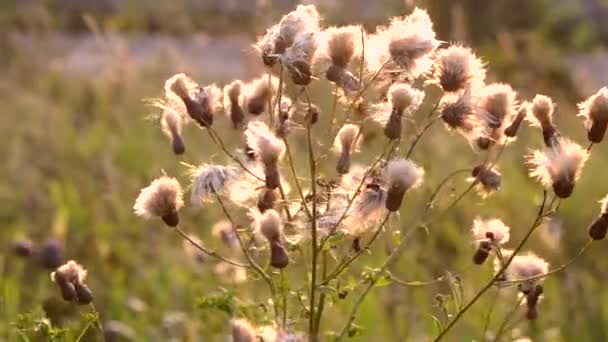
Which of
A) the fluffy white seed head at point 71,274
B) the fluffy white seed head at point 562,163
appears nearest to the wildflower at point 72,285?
the fluffy white seed head at point 71,274

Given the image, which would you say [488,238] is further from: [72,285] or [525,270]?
[72,285]

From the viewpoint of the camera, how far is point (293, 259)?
1.86 m

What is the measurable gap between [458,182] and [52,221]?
146 cm

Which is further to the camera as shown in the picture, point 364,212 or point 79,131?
point 79,131

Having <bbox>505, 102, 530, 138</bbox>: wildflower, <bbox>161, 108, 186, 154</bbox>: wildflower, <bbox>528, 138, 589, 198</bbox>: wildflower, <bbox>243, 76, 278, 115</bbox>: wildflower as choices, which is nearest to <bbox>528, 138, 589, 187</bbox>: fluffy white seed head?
<bbox>528, 138, 589, 198</bbox>: wildflower

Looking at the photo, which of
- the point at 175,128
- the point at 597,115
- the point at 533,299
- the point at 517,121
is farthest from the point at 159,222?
the point at 597,115

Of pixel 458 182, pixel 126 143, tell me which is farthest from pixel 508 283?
pixel 126 143

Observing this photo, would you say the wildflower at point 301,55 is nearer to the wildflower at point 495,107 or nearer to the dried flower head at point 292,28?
the dried flower head at point 292,28

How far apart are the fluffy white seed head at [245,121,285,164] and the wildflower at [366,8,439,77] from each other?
0.19m

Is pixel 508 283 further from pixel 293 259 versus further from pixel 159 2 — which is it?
pixel 159 2

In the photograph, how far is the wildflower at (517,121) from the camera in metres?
1.80

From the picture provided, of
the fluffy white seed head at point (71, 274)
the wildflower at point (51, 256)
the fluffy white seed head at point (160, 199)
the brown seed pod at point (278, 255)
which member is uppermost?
the wildflower at point (51, 256)

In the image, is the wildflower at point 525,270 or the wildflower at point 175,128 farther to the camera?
the wildflower at point 175,128

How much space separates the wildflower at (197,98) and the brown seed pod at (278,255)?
0.80 ft
